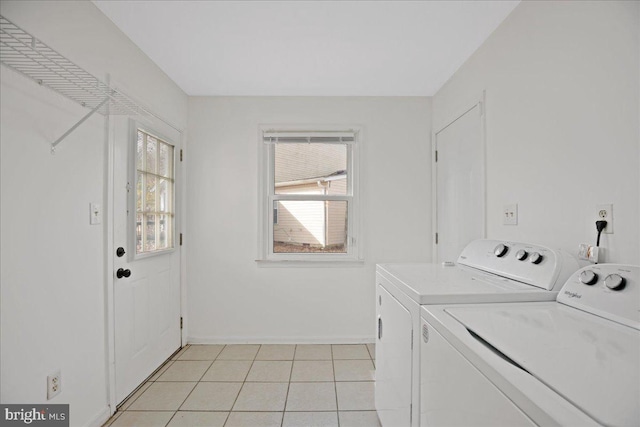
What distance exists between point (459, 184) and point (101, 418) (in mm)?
2835

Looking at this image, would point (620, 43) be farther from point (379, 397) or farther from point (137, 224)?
point (137, 224)

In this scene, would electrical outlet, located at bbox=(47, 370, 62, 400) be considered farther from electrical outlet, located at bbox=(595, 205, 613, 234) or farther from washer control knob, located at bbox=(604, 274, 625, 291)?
electrical outlet, located at bbox=(595, 205, 613, 234)

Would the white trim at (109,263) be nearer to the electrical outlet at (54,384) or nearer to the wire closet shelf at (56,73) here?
the wire closet shelf at (56,73)

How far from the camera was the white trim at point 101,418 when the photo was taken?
5.57 feet

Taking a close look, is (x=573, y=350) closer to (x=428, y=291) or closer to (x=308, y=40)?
(x=428, y=291)

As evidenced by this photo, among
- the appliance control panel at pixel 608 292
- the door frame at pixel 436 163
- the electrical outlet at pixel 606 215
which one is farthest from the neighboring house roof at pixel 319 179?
the appliance control panel at pixel 608 292

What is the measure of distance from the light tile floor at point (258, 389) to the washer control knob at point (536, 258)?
50.4 inches

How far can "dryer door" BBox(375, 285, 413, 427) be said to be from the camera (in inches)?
49.3

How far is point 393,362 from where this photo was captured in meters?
1.44

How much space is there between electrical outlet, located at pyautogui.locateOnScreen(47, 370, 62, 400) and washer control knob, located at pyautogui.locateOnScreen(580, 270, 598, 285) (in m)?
2.25

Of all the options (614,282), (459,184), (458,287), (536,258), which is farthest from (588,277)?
(459,184)

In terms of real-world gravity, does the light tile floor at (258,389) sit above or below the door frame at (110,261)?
below

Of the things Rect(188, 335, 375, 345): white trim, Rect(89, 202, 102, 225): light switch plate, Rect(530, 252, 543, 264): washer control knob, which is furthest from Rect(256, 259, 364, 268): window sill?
Rect(530, 252, 543, 264): washer control knob

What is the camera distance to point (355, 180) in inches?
116
